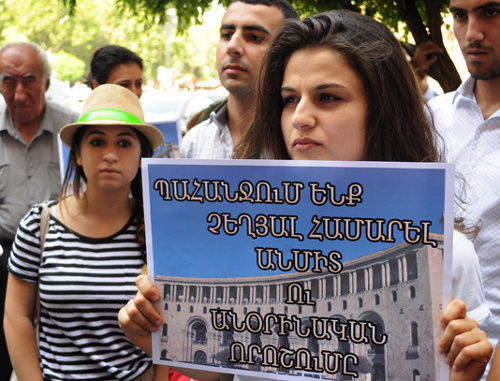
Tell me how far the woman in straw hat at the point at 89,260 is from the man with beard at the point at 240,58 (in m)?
0.54

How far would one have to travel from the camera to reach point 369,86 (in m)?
1.71

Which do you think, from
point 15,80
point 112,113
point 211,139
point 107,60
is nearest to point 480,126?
point 211,139

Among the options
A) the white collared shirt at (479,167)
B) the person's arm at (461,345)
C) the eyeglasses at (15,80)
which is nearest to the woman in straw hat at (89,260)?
the white collared shirt at (479,167)

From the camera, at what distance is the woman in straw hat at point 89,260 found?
100 inches

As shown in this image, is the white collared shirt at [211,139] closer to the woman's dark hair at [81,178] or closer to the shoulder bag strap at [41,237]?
the woman's dark hair at [81,178]

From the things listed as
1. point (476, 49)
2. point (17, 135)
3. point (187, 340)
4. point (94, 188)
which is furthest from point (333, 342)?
point (17, 135)

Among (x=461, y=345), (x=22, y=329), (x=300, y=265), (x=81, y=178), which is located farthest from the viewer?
(x=81, y=178)

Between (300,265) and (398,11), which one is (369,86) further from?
(398,11)

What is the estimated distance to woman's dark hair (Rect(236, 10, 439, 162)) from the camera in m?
1.71

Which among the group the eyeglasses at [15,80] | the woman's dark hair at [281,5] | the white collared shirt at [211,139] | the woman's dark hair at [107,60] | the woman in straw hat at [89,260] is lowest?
the woman in straw hat at [89,260]

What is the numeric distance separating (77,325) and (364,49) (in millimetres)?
1516

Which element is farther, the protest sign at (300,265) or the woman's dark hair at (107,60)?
the woman's dark hair at (107,60)

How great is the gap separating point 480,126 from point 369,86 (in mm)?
1202

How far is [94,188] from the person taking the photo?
279 centimetres
